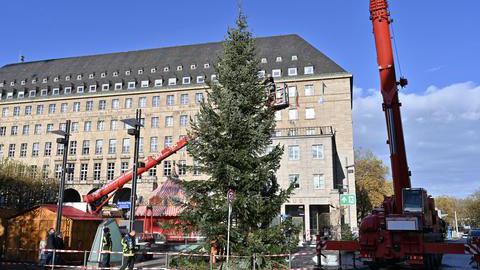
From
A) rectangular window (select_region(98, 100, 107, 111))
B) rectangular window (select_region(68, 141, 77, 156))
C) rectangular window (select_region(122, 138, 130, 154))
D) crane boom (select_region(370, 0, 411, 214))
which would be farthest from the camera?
rectangular window (select_region(98, 100, 107, 111))

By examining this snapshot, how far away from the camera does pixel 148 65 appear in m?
73.9

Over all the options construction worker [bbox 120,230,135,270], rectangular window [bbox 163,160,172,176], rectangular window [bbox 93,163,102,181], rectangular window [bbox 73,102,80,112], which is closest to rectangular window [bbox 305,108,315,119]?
rectangular window [bbox 163,160,172,176]

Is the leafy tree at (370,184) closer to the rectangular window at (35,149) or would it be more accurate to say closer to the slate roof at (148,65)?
the slate roof at (148,65)

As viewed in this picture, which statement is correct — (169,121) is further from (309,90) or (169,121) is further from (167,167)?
(309,90)

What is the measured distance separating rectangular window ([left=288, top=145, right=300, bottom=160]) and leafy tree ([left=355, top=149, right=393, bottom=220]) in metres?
25.8

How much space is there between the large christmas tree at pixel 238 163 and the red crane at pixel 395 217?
9.44ft

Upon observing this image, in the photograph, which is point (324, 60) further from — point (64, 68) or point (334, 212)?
point (64, 68)

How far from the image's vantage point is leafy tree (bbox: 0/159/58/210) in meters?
48.9

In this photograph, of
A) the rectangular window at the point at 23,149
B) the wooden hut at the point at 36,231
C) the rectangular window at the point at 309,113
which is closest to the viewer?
the wooden hut at the point at 36,231

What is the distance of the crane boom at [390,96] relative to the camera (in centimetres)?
1572

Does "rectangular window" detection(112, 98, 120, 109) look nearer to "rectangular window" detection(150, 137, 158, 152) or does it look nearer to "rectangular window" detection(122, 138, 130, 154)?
"rectangular window" detection(122, 138, 130, 154)

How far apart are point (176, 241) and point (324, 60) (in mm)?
40467

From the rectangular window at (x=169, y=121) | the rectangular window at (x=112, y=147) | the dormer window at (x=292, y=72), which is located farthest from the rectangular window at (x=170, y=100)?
the dormer window at (x=292, y=72)

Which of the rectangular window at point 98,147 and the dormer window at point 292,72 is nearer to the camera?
the dormer window at point 292,72
